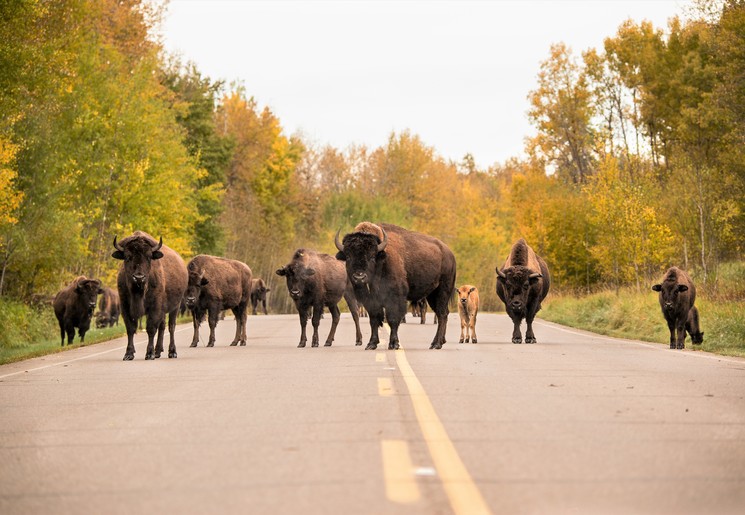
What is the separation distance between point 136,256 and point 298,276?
17.6 feet

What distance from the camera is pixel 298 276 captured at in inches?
914

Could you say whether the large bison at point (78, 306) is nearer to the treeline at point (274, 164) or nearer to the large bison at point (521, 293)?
the treeline at point (274, 164)

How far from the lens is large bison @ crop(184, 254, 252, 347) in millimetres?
24453

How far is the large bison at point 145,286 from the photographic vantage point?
1839 centimetres

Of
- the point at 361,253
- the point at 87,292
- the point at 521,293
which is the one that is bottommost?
the point at 521,293

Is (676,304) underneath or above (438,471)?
above

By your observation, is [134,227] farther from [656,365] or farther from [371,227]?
[656,365]

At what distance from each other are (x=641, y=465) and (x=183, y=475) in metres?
2.91

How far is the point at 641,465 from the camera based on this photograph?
714cm

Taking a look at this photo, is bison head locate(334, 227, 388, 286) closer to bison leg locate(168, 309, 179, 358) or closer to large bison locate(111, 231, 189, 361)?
large bison locate(111, 231, 189, 361)

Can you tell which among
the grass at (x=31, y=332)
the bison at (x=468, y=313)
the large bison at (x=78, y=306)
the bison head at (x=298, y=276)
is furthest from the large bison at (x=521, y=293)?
the large bison at (x=78, y=306)

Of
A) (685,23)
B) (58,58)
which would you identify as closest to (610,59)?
(685,23)

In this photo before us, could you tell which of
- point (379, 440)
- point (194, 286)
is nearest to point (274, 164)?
point (194, 286)

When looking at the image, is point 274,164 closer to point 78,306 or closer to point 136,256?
point 78,306
